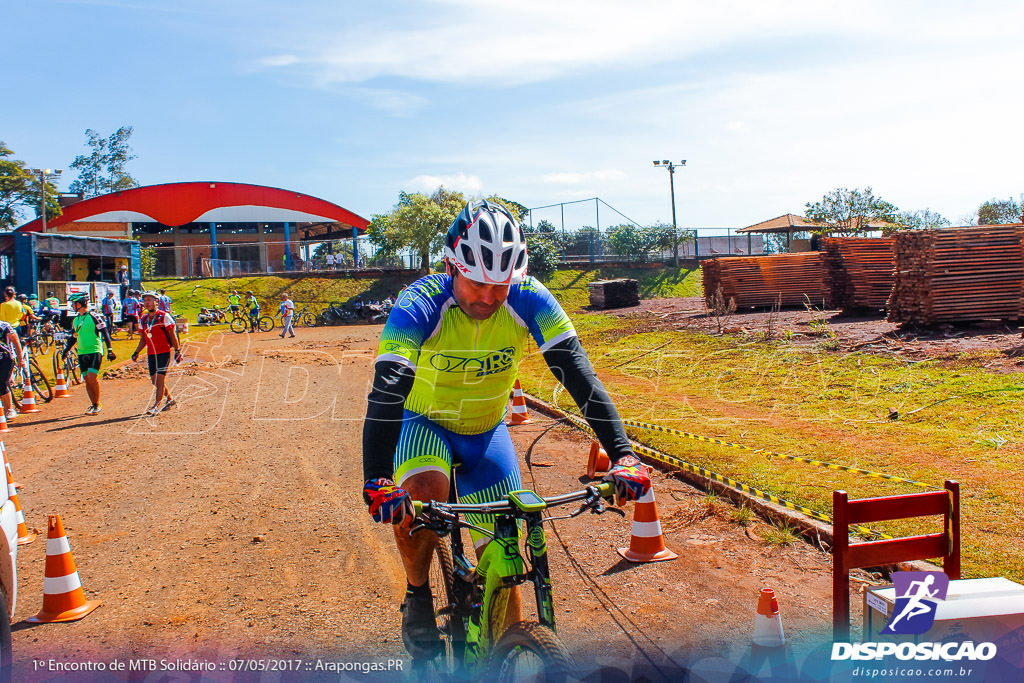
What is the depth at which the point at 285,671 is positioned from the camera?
3.99 m

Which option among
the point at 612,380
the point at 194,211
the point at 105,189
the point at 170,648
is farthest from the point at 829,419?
the point at 105,189

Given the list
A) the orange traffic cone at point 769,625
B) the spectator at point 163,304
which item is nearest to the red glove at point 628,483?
the orange traffic cone at point 769,625

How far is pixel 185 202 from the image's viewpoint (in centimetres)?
5597

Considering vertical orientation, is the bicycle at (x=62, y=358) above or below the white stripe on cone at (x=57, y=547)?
above

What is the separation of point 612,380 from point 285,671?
1154 cm

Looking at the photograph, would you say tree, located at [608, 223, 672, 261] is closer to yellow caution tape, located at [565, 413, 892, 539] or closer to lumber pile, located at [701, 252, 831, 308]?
lumber pile, located at [701, 252, 831, 308]

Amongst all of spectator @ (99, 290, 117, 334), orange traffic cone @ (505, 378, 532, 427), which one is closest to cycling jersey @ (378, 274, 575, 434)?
orange traffic cone @ (505, 378, 532, 427)

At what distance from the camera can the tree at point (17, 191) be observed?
60.5 m

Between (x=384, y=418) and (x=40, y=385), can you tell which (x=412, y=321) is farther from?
(x=40, y=385)

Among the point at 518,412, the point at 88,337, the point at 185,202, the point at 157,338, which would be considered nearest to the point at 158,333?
the point at 157,338

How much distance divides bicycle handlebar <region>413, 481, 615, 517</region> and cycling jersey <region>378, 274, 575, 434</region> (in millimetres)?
788

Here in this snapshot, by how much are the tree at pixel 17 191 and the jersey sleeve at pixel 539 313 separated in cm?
6752

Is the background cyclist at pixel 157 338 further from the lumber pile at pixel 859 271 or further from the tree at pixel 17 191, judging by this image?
the tree at pixel 17 191

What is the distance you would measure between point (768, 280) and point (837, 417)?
50.3 feet
